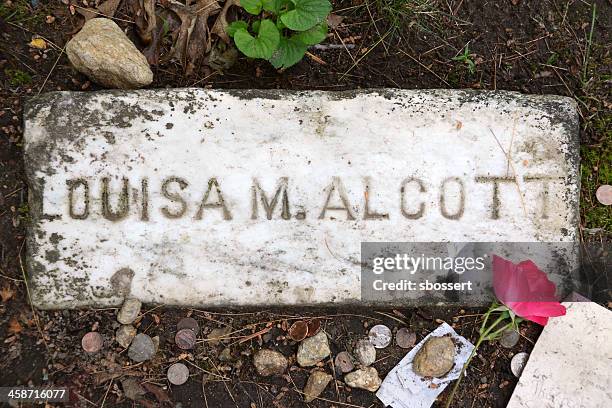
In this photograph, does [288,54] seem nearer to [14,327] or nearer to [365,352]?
[365,352]

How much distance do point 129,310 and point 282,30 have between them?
1.36 metres

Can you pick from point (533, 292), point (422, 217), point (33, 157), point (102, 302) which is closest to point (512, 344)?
point (533, 292)

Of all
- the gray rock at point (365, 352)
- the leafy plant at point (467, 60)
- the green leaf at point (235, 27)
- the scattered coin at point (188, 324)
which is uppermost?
the green leaf at point (235, 27)

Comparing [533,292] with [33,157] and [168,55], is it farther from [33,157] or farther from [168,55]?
[33,157]

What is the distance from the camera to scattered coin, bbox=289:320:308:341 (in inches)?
92.4

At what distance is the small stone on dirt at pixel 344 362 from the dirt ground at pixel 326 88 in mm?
41

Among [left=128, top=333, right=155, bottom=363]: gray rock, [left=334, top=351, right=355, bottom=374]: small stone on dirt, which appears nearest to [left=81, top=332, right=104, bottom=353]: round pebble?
[left=128, top=333, right=155, bottom=363]: gray rock

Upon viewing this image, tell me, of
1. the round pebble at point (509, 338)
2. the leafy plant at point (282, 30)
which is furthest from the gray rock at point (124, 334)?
the round pebble at point (509, 338)

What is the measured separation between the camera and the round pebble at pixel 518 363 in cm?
239

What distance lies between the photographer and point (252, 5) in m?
2.21

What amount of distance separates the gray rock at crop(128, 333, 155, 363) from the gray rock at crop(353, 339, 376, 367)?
0.90 meters

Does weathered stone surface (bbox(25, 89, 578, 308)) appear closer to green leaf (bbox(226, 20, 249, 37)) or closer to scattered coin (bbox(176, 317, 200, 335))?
scattered coin (bbox(176, 317, 200, 335))

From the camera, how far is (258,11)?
224 centimetres

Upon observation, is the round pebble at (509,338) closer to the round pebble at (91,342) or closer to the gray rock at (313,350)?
the gray rock at (313,350)
